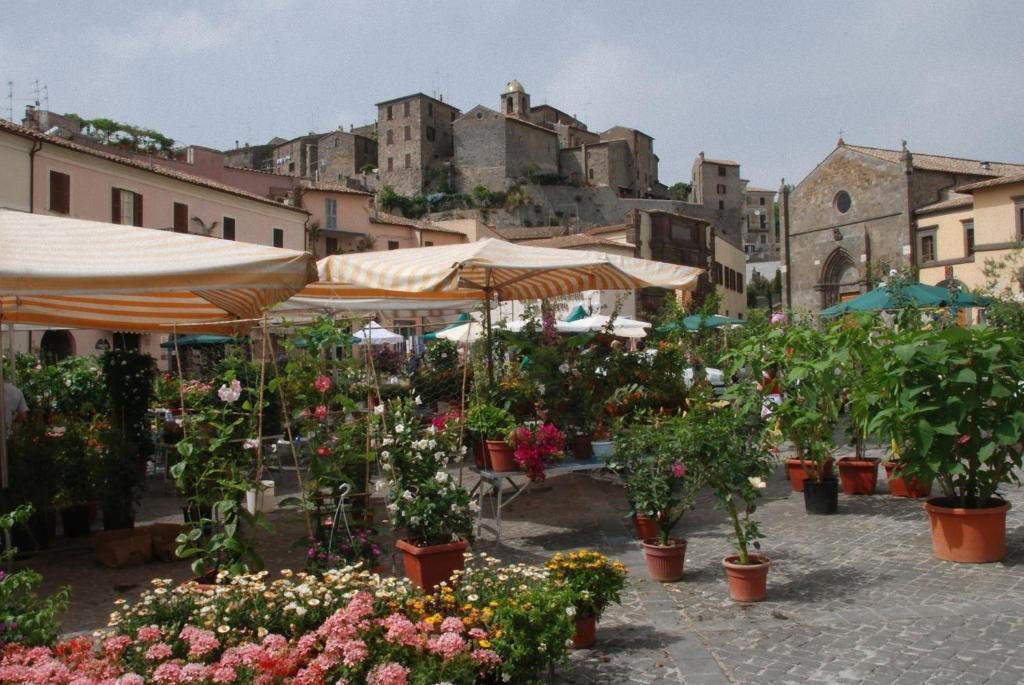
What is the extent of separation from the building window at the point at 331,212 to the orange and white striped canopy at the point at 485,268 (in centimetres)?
3418

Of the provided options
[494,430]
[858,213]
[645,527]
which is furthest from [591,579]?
[858,213]

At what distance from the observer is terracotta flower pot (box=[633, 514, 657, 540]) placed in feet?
21.1

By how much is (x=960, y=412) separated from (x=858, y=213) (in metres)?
40.4

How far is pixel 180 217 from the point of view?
2877cm

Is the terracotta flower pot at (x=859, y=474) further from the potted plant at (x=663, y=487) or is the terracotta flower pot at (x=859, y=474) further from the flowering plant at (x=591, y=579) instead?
the flowering plant at (x=591, y=579)

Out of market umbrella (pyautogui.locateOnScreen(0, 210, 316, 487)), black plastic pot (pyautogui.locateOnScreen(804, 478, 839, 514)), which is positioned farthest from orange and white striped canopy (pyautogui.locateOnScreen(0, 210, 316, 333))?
black plastic pot (pyautogui.locateOnScreen(804, 478, 839, 514))

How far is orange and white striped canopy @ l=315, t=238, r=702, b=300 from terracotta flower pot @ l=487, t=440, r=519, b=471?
4.40 ft

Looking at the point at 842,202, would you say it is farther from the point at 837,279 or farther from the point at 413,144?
the point at 413,144

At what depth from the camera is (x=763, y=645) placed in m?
4.36

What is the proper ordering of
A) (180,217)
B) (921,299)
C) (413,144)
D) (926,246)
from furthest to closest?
1. (413,144)
2. (926,246)
3. (180,217)
4. (921,299)

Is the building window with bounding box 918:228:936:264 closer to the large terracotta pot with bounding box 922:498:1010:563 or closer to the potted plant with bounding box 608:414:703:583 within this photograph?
the large terracotta pot with bounding box 922:498:1010:563

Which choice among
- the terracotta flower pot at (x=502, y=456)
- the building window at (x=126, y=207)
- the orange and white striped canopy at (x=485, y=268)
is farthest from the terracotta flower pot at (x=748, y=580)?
the building window at (x=126, y=207)

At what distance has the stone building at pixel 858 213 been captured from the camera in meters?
39.5

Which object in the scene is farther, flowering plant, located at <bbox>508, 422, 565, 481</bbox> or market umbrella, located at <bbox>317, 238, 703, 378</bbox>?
flowering plant, located at <bbox>508, 422, 565, 481</bbox>
